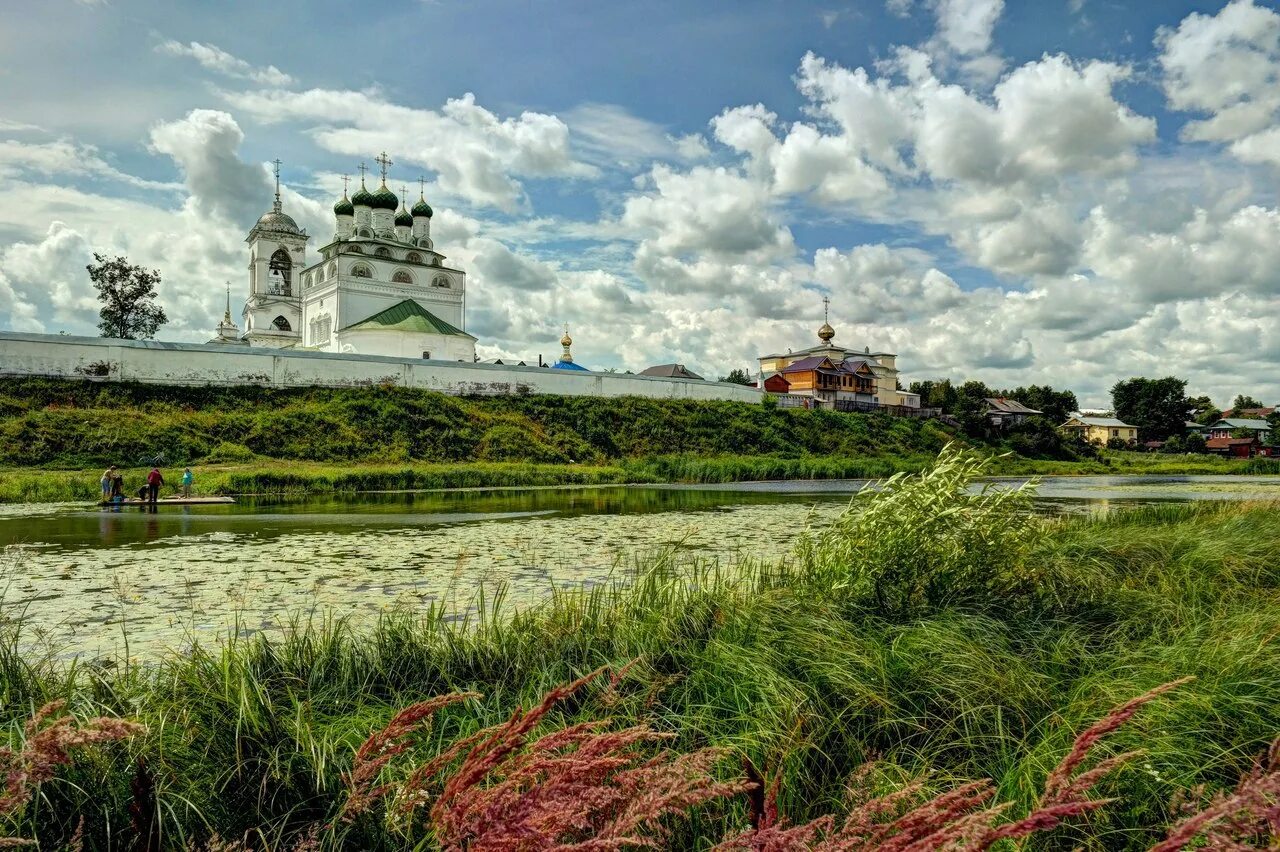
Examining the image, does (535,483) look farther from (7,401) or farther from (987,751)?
(987,751)

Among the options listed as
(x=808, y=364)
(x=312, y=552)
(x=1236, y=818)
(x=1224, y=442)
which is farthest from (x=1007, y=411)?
(x=1236, y=818)

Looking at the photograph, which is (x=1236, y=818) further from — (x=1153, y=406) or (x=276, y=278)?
(x=1153, y=406)

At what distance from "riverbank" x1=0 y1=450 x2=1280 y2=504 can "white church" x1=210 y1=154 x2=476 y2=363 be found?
1881 cm

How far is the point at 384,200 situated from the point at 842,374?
34638mm

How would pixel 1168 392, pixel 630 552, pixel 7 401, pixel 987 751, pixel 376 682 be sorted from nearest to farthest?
pixel 987 751, pixel 376 682, pixel 630 552, pixel 7 401, pixel 1168 392

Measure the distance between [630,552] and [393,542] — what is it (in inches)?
136

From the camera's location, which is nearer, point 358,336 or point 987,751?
point 987,751

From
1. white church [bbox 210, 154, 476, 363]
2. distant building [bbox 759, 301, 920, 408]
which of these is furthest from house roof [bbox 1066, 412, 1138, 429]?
white church [bbox 210, 154, 476, 363]

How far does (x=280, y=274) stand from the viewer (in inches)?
2251

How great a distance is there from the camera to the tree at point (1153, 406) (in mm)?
85188

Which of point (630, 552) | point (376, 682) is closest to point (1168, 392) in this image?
point (630, 552)

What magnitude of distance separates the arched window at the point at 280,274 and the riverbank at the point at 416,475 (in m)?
34.2

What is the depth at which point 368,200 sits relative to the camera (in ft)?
175

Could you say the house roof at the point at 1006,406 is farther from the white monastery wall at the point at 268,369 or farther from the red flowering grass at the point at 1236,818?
the red flowering grass at the point at 1236,818
